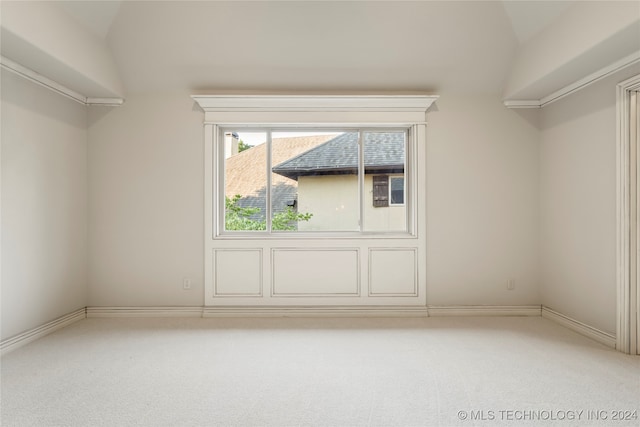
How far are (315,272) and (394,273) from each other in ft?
2.83

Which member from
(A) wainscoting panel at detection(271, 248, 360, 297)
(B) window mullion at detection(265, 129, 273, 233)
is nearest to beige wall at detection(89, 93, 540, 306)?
Result: (B) window mullion at detection(265, 129, 273, 233)

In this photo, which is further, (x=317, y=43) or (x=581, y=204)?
(x=317, y=43)

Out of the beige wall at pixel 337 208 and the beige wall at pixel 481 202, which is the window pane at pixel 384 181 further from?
the beige wall at pixel 481 202

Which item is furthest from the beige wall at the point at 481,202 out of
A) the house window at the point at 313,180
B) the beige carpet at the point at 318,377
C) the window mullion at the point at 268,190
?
the window mullion at the point at 268,190

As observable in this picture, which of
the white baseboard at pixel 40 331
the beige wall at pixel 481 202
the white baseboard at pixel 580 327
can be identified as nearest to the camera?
the white baseboard at pixel 40 331

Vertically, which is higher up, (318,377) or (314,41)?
(314,41)

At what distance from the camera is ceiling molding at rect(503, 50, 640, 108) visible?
2.66 metres

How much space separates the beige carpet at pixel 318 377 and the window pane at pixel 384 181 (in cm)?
116

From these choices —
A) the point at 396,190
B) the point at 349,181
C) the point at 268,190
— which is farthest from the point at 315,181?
the point at 396,190

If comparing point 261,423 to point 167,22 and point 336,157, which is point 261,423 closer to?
point 336,157

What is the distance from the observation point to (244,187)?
396 centimetres

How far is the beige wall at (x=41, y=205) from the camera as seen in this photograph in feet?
9.25

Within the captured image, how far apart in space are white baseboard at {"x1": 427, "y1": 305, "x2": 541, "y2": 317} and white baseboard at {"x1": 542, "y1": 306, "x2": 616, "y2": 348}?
0.44 ft

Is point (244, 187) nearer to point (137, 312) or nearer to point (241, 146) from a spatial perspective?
point (241, 146)
